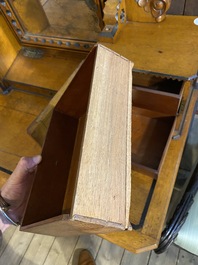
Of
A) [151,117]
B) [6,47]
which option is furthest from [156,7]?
[6,47]

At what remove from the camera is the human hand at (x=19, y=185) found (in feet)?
2.00

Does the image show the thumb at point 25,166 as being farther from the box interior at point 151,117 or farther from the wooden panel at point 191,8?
the wooden panel at point 191,8

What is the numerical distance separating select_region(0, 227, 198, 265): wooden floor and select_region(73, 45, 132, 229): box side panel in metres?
0.89

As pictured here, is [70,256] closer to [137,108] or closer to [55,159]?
[55,159]

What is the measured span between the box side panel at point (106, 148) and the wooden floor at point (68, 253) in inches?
35.1

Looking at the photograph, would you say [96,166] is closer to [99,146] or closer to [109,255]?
[99,146]

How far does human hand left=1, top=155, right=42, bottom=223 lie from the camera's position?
608 mm

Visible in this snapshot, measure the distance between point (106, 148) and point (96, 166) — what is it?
1.5 inches

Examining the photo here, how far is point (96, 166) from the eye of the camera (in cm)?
38

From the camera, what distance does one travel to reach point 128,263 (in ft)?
3.65

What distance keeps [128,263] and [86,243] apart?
221 mm

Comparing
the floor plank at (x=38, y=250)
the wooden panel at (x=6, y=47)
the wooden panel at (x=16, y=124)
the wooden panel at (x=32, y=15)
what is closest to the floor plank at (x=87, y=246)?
the floor plank at (x=38, y=250)

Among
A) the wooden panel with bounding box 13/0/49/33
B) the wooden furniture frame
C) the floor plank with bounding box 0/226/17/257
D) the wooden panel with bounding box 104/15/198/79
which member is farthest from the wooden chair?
the floor plank with bounding box 0/226/17/257

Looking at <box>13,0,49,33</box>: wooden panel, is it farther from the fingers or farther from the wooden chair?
the wooden chair
